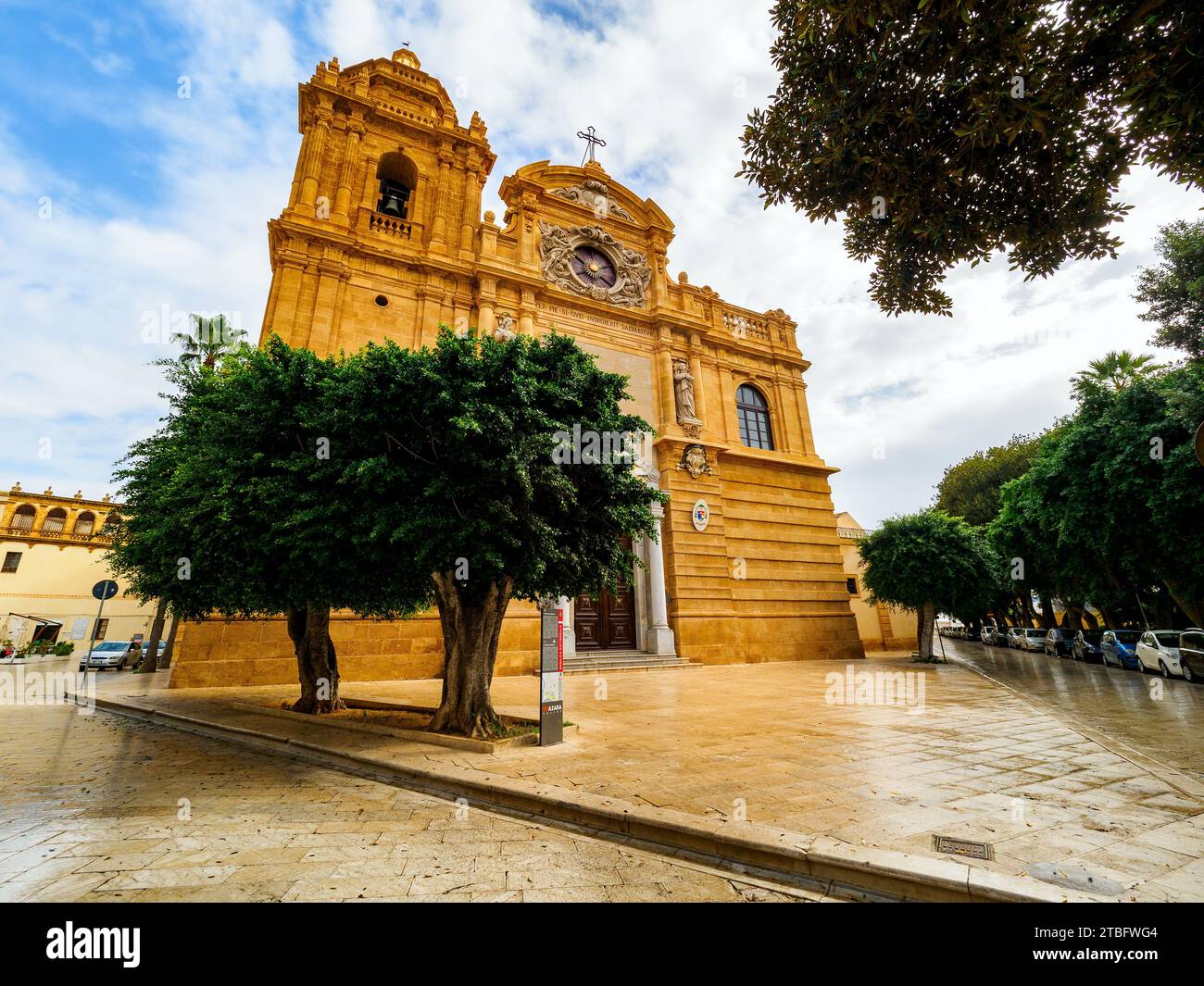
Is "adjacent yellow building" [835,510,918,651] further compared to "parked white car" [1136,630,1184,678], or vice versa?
"adjacent yellow building" [835,510,918,651]

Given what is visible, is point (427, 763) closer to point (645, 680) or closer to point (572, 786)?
point (572, 786)

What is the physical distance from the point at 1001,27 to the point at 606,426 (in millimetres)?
5643

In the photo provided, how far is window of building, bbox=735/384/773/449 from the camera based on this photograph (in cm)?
2288

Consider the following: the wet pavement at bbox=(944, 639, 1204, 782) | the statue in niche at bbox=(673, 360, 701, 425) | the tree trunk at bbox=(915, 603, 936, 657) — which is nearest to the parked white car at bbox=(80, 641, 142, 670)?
the statue in niche at bbox=(673, 360, 701, 425)

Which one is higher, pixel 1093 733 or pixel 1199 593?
pixel 1199 593

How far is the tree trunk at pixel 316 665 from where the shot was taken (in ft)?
29.3

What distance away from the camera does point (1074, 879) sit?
114 inches

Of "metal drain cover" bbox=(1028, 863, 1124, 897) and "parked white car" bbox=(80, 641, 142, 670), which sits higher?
"parked white car" bbox=(80, 641, 142, 670)

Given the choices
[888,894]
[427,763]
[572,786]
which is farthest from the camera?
[427,763]

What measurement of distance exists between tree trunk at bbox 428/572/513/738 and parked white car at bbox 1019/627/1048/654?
3572 centimetres

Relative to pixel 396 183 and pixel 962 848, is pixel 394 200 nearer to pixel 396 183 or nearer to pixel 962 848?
pixel 396 183

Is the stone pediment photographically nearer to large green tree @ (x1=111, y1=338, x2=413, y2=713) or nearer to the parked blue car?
large green tree @ (x1=111, y1=338, x2=413, y2=713)
